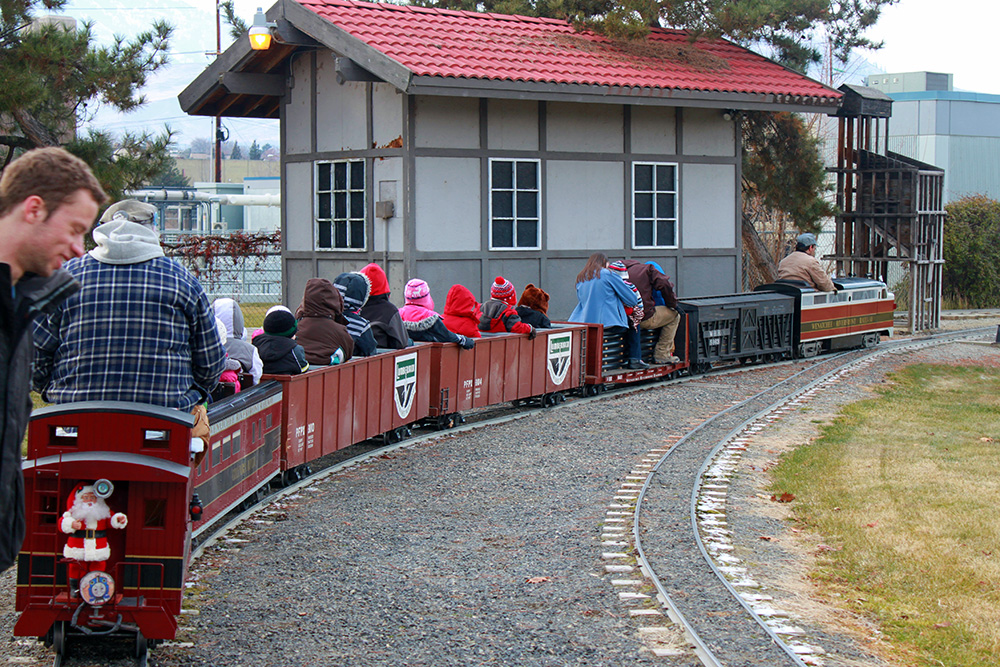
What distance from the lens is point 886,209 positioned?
85.7 ft

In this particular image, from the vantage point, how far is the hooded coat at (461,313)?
45.3ft

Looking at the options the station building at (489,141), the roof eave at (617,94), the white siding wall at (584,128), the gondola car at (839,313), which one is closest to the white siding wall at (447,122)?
the station building at (489,141)

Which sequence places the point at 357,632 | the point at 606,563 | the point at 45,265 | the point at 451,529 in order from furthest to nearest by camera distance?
the point at 451,529, the point at 606,563, the point at 357,632, the point at 45,265

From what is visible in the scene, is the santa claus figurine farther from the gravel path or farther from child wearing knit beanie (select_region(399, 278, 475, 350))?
child wearing knit beanie (select_region(399, 278, 475, 350))

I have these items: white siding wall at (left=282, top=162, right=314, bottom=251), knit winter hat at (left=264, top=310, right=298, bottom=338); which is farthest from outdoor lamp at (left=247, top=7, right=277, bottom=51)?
knit winter hat at (left=264, top=310, right=298, bottom=338)

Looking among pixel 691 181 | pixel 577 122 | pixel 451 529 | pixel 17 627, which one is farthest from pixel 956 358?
pixel 17 627

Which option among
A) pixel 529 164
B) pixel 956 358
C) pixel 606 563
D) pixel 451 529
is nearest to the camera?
pixel 606 563

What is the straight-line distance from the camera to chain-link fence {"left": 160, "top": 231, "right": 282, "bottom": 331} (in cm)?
2644

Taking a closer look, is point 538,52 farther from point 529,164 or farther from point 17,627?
point 17,627

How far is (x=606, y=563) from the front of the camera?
7.83 metres

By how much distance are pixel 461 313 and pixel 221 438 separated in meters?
6.41

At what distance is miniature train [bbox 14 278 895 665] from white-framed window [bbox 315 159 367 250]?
4321 millimetres

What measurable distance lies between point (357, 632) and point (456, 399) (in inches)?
280

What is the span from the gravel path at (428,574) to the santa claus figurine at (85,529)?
1.91ft
